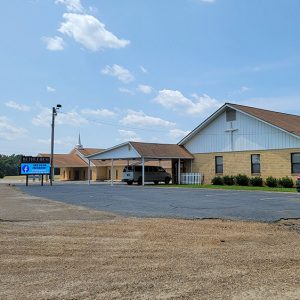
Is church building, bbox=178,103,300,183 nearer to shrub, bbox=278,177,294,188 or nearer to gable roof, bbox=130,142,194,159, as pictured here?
shrub, bbox=278,177,294,188

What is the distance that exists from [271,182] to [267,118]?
546 cm

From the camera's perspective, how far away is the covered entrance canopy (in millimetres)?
39031

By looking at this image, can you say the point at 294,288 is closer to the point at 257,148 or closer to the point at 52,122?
the point at 257,148

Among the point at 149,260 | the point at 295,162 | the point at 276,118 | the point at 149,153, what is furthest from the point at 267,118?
the point at 149,260

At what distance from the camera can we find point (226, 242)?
919cm

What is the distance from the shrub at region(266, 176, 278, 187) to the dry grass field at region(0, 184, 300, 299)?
854 inches

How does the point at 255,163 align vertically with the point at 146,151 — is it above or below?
below

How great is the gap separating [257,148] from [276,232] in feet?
83.6

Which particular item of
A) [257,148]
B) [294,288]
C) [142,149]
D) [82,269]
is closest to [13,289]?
[82,269]

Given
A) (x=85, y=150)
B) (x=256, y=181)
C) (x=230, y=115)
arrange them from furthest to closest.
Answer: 1. (x=85, y=150)
2. (x=230, y=115)
3. (x=256, y=181)

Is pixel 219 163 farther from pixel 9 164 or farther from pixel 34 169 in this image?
pixel 9 164

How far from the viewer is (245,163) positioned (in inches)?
1425

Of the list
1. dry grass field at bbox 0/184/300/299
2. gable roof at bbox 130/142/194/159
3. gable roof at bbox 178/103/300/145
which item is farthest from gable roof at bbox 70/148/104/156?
dry grass field at bbox 0/184/300/299

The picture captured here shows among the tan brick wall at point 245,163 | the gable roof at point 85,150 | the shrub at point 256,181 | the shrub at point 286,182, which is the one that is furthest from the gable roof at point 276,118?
the gable roof at point 85,150
